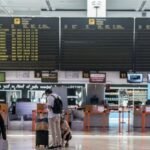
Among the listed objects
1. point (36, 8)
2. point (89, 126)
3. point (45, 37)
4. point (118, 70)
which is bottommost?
point (89, 126)

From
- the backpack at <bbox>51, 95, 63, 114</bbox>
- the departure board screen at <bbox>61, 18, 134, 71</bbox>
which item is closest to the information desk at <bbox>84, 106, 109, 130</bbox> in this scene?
the departure board screen at <bbox>61, 18, 134, 71</bbox>

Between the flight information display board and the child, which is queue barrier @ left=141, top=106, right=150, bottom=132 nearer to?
the flight information display board

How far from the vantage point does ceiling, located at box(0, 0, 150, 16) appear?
23906 mm

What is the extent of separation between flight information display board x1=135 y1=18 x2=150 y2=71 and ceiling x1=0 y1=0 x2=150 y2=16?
695 centimetres

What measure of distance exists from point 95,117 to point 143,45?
768 centimetres

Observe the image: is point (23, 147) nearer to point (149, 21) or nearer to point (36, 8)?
point (149, 21)

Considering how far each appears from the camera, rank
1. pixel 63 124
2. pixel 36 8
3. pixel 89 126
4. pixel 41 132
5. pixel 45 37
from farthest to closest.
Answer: pixel 36 8 < pixel 89 126 < pixel 45 37 < pixel 63 124 < pixel 41 132

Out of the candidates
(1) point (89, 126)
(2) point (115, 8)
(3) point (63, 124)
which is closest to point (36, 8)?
(2) point (115, 8)

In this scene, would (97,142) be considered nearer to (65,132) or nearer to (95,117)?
(65,132)

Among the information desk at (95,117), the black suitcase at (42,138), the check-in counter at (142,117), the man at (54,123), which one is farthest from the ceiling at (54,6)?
the black suitcase at (42,138)

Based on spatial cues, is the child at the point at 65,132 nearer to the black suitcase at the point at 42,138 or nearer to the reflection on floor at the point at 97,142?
the reflection on floor at the point at 97,142

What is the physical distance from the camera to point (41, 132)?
14430 mm

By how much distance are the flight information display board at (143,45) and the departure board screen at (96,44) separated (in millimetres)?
209

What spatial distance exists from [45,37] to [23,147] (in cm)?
392
